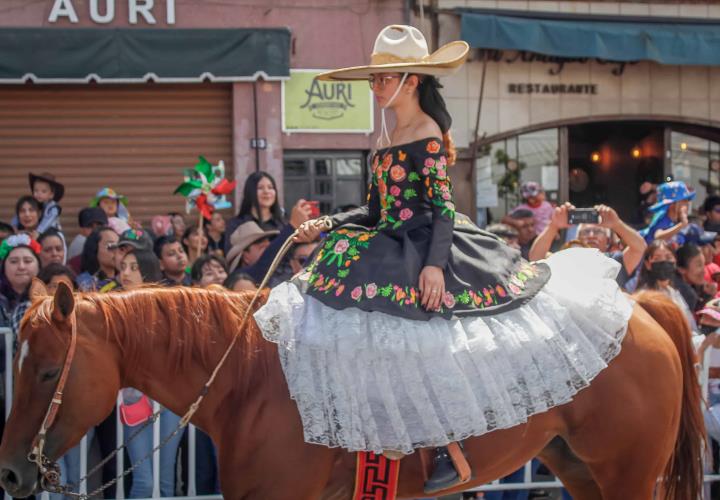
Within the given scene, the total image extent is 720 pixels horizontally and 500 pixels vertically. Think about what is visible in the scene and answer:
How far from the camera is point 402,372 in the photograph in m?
3.86

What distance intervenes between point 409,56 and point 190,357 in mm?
1708

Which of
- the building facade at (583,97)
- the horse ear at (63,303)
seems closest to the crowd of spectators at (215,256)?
the horse ear at (63,303)

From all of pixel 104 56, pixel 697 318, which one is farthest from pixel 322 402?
pixel 104 56

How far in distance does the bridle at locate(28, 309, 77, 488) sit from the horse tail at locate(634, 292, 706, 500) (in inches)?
114

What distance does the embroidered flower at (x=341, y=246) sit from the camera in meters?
4.01

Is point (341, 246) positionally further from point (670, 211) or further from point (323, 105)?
point (323, 105)

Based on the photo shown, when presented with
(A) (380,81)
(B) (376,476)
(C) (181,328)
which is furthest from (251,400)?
(A) (380,81)

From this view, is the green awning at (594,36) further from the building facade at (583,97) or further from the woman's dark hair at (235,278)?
the woman's dark hair at (235,278)

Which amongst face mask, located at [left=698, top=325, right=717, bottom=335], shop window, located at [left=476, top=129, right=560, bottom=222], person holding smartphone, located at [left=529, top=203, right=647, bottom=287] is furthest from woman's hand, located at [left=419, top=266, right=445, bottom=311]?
shop window, located at [left=476, top=129, right=560, bottom=222]

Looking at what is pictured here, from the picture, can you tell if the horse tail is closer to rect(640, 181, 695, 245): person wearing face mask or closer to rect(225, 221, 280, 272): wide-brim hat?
rect(225, 221, 280, 272): wide-brim hat

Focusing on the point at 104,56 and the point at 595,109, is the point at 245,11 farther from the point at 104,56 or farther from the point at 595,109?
the point at 595,109

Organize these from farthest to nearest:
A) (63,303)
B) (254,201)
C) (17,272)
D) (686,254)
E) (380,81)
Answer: (686,254)
(254,201)
(17,272)
(380,81)
(63,303)

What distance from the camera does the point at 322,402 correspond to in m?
3.82

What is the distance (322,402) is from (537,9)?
433 inches
